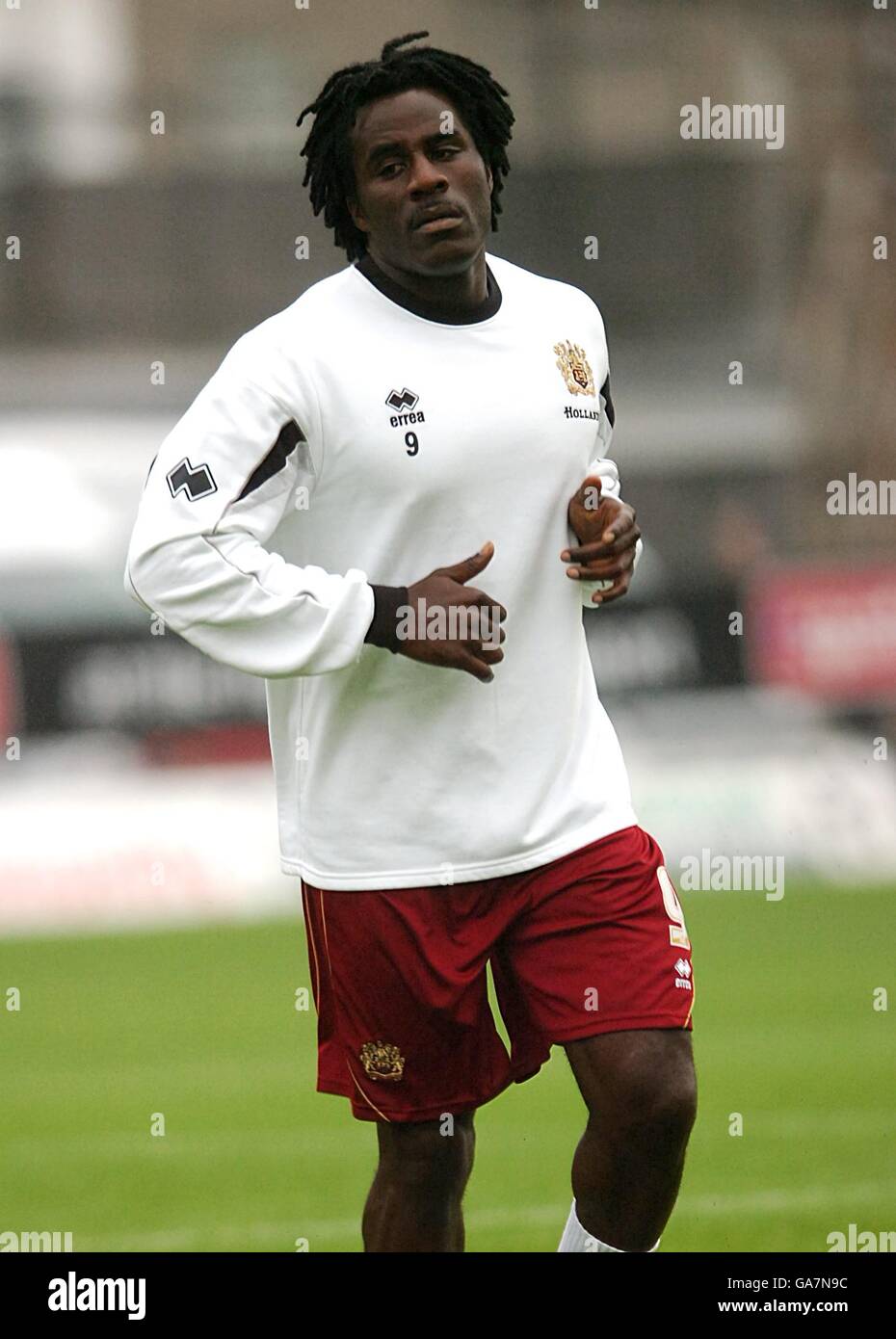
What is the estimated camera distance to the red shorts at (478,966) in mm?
4438

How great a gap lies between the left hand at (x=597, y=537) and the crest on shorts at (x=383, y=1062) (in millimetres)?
987

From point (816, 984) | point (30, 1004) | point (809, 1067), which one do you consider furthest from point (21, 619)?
point (809, 1067)

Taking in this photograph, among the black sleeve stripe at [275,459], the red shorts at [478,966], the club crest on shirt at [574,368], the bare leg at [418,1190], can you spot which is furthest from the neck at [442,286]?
the bare leg at [418,1190]

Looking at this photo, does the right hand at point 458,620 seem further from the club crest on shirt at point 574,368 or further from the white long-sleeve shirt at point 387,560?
the club crest on shirt at point 574,368

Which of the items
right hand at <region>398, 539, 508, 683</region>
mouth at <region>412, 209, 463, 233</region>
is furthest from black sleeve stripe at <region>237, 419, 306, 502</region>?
mouth at <region>412, 209, 463, 233</region>

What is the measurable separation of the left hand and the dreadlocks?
2.14 feet

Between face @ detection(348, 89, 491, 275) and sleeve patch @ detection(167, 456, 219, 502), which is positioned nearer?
sleeve patch @ detection(167, 456, 219, 502)

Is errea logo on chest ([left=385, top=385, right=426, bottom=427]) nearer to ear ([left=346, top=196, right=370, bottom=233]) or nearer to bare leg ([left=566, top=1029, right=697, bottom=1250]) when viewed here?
ear ([left=346, top=196, right=370, bottom=233])

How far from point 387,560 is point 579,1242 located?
137 centimetres

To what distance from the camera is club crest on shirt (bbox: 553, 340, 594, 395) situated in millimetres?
4621

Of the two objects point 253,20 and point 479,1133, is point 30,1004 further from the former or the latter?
point 253,20

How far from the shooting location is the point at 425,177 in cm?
446

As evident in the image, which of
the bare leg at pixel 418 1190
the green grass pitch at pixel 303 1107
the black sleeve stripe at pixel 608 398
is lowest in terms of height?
the green grass pitch at pixel 303 1107

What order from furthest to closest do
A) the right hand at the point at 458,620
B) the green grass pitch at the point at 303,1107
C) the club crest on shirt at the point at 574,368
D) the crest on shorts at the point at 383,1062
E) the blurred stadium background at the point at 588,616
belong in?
the blurred stadium background at the point at 588,616, the green grass pitch at the point at 303,1107, the club crest on shirt at the point at 574,368, the crest on shorts at the point at 383,1062, the right hand at the point at 458,620
